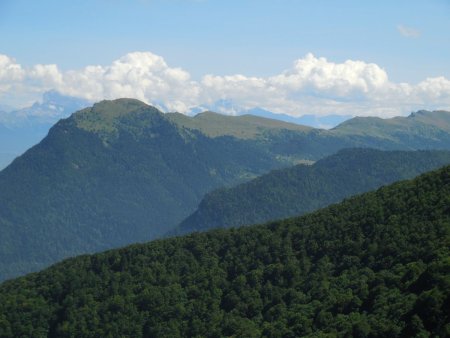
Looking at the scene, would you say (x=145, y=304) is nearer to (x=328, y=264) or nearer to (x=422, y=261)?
(x=328, y=264)

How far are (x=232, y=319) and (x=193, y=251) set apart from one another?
1156 inches

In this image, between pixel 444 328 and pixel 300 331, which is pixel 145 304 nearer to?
pixel 300 331

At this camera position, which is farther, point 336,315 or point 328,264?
point 328,264

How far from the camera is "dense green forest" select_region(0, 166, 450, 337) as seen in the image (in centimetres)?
9481

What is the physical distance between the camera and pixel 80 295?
12800 cm

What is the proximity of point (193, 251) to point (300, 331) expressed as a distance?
46.3 m

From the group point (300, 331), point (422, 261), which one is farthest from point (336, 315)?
point (422, 261)

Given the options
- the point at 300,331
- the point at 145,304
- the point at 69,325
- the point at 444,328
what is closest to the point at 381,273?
the point at 300,331

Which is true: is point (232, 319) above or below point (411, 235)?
below

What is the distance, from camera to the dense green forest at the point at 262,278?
311ft

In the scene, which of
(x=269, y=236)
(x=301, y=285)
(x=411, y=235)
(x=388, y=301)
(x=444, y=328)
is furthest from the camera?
(x=269, y=236)

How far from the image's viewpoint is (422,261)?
93000 mm

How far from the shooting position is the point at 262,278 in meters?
120

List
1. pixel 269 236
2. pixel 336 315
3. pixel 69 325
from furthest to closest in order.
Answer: pixel 269 236 → pixel 69 325 → pixel 336 315
